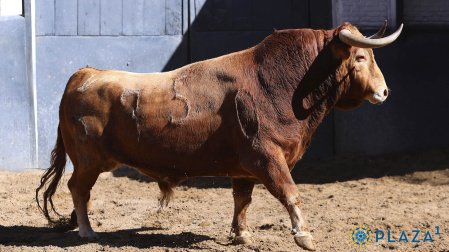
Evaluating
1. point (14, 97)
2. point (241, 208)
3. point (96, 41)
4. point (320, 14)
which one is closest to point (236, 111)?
point (241, 208)

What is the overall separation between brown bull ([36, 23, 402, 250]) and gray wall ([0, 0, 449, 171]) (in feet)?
9.98

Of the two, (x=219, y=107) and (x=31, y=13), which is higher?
(x=31, y=13)

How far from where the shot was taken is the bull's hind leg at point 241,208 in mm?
5406

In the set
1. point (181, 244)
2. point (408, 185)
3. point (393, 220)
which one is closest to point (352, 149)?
point (408, 185)

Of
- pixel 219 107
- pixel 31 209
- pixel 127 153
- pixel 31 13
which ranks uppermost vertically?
pixel 31 13

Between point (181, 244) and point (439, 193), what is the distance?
3103 millimetres

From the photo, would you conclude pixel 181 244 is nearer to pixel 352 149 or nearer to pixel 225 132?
pixel 225 132

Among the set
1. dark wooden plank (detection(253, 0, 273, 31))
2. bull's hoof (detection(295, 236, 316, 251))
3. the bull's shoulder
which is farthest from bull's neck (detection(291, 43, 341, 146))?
dark wooden plank (detection(253, 0, 273, 31))

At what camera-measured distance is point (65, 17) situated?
8344mm

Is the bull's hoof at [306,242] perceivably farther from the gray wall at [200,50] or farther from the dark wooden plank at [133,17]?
the dark wooden plank at [133,17]

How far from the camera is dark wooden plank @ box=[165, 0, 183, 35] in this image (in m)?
8.68

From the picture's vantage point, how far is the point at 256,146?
490 cm

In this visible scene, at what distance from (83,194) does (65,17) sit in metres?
3.58

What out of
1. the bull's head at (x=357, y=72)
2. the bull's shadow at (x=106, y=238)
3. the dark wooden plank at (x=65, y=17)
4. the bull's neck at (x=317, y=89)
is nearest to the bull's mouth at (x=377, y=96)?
the bull's head at (x=357, y=72)
